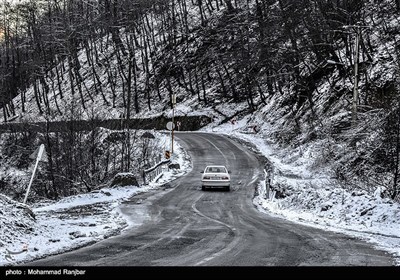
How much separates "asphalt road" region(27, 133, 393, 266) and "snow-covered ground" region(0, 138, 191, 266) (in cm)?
49

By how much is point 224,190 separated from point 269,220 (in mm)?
9839

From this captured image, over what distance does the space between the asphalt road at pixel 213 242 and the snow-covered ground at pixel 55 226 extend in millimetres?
491

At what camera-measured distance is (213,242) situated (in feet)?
36.0

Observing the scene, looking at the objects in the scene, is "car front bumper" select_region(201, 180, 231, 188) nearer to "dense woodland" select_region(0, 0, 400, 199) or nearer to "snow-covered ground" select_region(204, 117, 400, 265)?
"snow-covered ground" select_region(204, 117, 400, 265)

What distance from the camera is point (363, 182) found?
21.0 m

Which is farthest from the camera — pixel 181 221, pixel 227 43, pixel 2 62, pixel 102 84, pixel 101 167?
pixel 2 62

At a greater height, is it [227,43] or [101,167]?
[227,43]

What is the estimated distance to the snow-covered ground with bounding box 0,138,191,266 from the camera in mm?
9250

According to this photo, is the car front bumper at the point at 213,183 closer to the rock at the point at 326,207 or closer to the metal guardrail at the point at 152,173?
the metal guardrail at the point at 152,173

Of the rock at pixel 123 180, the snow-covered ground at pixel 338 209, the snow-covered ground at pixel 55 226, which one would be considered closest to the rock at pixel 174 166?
the snow-covered ground at pixel 338 209

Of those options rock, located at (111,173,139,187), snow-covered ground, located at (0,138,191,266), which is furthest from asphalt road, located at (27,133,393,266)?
rock, located at (111,173,139,187)

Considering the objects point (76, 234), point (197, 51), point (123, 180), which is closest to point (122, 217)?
point (76, 234)

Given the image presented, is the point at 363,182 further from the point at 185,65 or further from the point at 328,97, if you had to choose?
the point at 185,65

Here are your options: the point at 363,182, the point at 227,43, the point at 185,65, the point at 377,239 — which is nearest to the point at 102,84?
the point at 185,65
